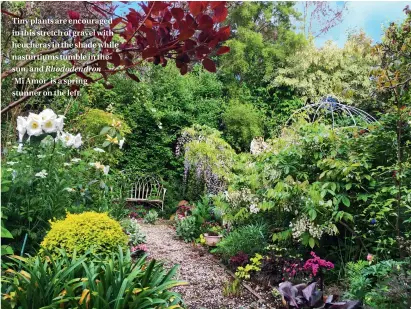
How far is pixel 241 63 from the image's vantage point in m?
9.29

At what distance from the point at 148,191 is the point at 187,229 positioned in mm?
2508

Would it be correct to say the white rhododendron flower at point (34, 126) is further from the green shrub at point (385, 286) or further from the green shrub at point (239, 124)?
the green shrub at point (239, 124)

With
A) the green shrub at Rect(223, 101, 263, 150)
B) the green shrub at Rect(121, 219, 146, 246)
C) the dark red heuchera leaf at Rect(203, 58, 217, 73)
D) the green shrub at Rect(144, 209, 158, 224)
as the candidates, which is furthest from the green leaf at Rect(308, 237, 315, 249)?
the green shrub at Rect(223, 101, 263, 150)

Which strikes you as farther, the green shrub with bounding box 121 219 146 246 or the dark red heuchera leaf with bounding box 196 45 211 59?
the green shrub with bounding box 121 219 146 246

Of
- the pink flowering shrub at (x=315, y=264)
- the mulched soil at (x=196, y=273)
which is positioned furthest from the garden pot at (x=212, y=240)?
the pink flowering shrub at (x=315, y=264)

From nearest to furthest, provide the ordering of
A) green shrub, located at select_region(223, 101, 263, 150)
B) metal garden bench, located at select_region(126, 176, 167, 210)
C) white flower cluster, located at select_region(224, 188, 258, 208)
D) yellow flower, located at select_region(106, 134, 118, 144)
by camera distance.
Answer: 1. yellow flower, located at select_region(106, 134, 118, 144)
2. white flower cluster, located at select_region(224, 188, 258, 208)
3. metal garden bench, located at select_region(126, 176, 167, 210)
4. green shrub, located at select_region(223, 101, 263, 150)

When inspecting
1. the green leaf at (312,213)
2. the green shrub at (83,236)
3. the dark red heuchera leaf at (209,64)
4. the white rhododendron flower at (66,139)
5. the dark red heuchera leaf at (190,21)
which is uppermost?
the white rhododendron flower at (66,139)

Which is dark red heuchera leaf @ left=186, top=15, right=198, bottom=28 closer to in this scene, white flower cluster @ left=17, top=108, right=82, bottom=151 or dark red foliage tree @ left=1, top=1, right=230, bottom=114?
dark red foliage tree @ left=1, top=1, right=230, bottom=114

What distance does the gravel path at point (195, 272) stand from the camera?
3.63 m

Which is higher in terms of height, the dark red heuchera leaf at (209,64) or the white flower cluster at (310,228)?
the dark red heuchera leaf at (209,64)

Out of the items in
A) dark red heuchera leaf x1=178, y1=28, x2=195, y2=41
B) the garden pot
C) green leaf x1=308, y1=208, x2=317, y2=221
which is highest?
dark red heuchera leaf x1=178, y1=28, x2=195, y2=41

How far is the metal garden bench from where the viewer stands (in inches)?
297

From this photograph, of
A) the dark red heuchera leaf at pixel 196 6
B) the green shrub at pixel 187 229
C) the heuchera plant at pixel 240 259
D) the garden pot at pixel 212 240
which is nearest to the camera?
the dark red heuchera leaf at pixel 196 6

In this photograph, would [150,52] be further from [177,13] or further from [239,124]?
[239,124]
